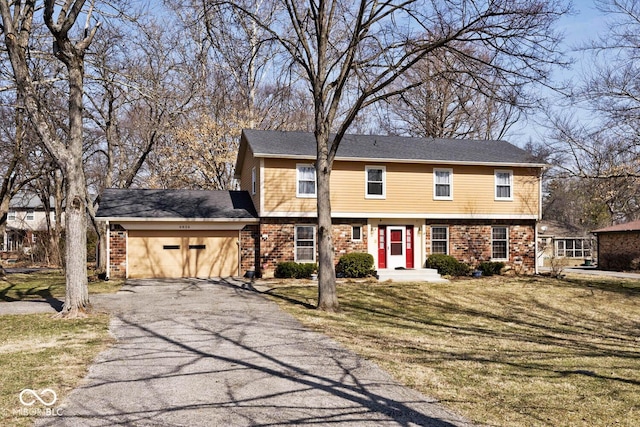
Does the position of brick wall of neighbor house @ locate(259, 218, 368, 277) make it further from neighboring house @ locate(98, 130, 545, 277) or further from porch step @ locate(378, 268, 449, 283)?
porch step @ locate(378, 268, 449, 283)

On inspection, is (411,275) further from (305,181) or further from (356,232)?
(305,181)

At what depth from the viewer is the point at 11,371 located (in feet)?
24.5

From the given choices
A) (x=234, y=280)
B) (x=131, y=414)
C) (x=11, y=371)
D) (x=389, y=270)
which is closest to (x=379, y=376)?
(x=131, y=414)

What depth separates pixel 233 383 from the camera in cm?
703

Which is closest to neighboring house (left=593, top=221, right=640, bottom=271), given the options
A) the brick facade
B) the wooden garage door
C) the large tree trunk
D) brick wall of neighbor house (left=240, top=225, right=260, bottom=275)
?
the brick facade

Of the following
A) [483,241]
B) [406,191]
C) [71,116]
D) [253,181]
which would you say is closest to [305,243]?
[253,181]

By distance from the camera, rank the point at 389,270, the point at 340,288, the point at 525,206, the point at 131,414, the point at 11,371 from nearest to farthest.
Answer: the point at 131,414
the point at 11,371
the point at 340,288
the point at 389,270
the point at 525,206

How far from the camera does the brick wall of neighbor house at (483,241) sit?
24.2 m

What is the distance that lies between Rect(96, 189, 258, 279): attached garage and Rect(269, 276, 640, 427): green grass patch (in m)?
4.24

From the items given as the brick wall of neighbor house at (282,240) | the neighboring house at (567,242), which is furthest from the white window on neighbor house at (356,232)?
the neighboring house at (567,242)

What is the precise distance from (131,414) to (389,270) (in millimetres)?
18038

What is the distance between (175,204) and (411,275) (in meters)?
10.0

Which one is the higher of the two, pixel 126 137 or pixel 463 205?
pixel 126 137

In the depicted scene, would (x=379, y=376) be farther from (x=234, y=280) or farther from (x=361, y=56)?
(x=234, y=280)
